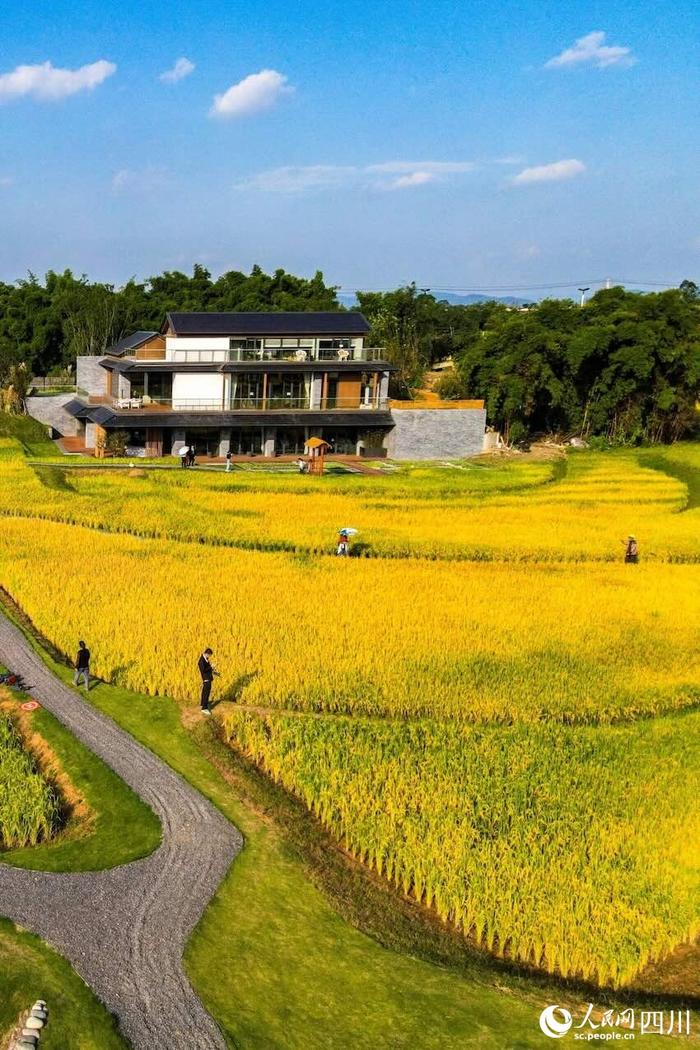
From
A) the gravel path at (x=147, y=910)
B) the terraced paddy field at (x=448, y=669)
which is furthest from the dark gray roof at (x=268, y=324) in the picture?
the gravel path at (x=147, y=910)

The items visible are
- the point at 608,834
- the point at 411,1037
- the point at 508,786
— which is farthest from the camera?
the point at 508,786

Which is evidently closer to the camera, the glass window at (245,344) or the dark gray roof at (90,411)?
the dark gray roof at (90,411)

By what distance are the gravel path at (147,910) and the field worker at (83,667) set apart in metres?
3.38

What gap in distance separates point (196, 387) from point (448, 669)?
1697 inches

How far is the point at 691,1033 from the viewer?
11.7 meters

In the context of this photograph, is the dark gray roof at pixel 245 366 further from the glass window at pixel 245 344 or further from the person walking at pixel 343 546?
the person walking at pixel 343 546

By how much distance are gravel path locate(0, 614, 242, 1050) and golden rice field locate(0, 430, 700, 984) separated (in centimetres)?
230

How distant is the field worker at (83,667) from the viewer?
20594 millimetres

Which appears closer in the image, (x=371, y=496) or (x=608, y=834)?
(x=608, y=834)

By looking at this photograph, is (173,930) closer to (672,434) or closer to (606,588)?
(606,588)

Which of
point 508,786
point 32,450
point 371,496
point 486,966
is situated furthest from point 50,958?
point 32,450

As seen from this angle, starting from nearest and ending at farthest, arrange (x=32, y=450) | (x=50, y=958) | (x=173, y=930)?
(x=50, y=958) → (x=173, y=930) → (x=32, y=450)

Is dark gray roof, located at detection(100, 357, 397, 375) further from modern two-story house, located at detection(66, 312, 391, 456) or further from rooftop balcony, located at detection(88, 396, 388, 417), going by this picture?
rooftop balcony, located at detection(88, 396, 388, 417)

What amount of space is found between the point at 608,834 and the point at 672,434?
6325 cm
